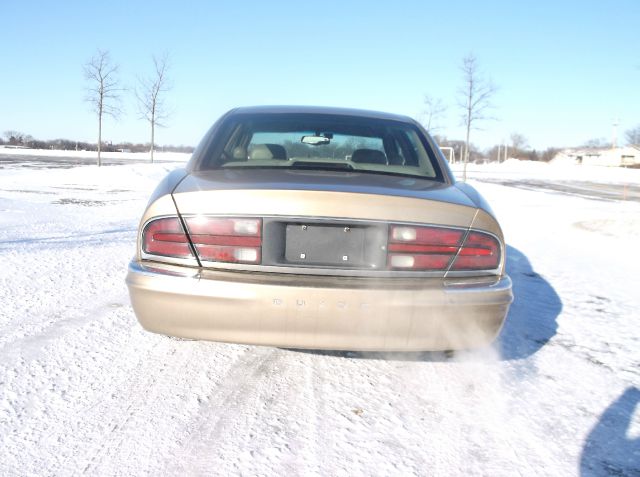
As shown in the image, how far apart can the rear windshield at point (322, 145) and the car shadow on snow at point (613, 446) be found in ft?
Answer: 4.54

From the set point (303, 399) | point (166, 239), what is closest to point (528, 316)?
point (303, 399)

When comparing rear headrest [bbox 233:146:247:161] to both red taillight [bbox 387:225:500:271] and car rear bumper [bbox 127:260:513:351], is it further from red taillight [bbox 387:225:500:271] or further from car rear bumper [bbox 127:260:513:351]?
red taillight [bbox 387:225:500:271]

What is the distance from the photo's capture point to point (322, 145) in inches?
135

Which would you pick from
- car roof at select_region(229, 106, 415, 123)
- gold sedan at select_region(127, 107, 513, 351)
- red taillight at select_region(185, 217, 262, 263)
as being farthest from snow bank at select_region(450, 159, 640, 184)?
red taillight at select_region(185, 217, 262, 263)

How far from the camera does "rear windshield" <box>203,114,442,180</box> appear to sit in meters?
2.71

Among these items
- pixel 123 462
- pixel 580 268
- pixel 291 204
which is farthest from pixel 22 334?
pixel 580 268

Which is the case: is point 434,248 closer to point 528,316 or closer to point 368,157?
point 368,157

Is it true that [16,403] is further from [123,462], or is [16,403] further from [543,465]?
[543,465]

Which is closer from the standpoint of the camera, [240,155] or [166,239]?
[166,239]

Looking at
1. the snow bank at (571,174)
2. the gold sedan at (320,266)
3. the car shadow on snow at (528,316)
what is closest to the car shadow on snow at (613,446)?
the gold sedan at (320,266)

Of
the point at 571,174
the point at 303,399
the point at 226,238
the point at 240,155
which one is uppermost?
the point at 571,174

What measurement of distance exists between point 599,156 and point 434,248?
3996 inches

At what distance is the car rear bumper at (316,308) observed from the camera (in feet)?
6.57

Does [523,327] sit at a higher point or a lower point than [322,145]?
lower
